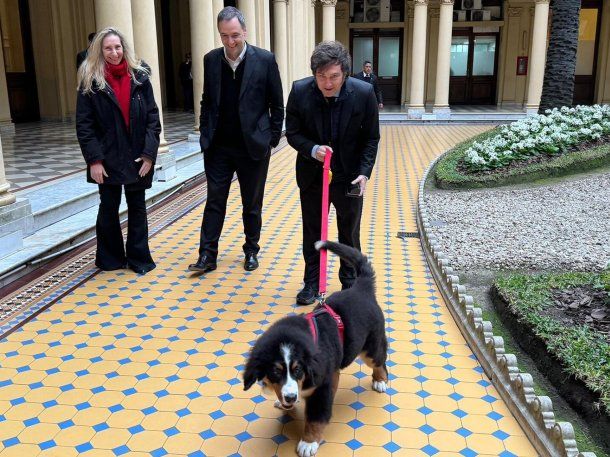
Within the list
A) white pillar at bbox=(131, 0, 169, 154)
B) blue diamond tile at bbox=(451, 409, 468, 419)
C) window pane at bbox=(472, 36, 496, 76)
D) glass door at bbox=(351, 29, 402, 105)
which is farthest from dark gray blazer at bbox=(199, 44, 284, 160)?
window pane at bbox=(472, 36, 496, 76)

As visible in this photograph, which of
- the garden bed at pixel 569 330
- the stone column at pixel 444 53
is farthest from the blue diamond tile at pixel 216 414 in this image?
the stone column at pixel 444 53

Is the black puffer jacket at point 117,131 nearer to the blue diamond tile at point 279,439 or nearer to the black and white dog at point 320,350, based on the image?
the black and white dog at point 320,350

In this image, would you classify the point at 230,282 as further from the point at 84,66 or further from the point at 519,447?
the point at 519,447

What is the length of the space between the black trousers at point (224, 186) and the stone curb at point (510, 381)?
6.02 ft

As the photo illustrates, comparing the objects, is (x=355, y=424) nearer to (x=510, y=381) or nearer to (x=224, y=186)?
(x=510, y=381)

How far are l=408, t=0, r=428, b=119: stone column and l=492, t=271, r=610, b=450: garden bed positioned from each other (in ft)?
59.2

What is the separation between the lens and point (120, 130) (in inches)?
205

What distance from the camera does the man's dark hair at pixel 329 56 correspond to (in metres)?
3.80

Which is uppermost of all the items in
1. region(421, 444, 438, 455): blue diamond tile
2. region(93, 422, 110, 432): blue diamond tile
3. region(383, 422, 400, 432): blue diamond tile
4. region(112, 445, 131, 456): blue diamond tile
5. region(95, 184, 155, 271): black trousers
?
region(95, 184, 155, 271): black trousers

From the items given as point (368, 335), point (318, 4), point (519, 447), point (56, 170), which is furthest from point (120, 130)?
point (318, 4)

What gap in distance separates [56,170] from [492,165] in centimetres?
723

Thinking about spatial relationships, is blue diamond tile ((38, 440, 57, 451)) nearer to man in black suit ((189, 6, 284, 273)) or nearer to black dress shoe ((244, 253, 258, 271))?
man in black suit ((189, 6, 284, 273))

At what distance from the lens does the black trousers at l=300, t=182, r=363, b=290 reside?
15.1 feet

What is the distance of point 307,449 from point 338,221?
2146mm
